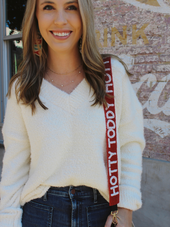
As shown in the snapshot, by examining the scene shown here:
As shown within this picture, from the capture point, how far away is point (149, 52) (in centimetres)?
248

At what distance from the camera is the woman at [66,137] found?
3.89ft

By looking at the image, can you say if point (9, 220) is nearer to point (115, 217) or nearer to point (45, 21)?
point (115, 217)

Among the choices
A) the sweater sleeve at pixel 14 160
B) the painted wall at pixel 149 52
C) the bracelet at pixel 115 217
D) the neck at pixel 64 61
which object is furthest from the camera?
the painted wall at pixel 149 52

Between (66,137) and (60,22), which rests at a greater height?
(60,22)

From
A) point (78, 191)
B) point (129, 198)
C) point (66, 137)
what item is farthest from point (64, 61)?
point (129, 198)

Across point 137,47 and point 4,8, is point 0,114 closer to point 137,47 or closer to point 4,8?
point 4,8

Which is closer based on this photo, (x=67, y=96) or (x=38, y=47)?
(x=67, y=96)

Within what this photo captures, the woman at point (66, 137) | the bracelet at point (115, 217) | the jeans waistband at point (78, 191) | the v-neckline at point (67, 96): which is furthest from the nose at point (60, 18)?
the bracelet at point (115, 217)

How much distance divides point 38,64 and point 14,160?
0.63m

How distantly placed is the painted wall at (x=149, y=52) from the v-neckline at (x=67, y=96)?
1405 mm

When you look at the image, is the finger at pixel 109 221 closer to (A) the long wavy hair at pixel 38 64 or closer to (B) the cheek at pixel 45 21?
(A) the long wavy hair at pixel 38 64

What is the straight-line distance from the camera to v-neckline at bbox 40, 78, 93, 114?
1257 mm

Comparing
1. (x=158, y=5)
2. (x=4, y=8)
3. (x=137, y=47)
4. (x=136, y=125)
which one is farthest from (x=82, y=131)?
(x=4, y=8)

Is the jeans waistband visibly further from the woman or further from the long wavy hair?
the long wavy hair
